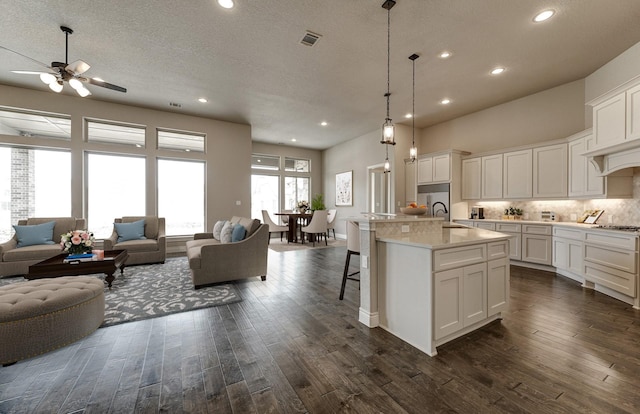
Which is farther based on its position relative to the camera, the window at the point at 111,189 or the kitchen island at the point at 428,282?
the window at the point at 111,189

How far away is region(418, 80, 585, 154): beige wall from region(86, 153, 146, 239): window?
780 cm

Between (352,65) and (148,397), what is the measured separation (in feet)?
14.7

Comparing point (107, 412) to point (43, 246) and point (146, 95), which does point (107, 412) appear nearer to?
point (43, 246)

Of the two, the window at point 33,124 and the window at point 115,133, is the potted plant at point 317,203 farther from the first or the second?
the window at point 33,124

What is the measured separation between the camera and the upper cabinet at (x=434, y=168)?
5841mm

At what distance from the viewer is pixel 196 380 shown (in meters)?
1.72

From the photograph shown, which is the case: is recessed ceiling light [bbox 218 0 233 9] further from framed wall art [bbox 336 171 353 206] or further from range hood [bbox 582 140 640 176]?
framed wall art [bbox 336 171 353 206]

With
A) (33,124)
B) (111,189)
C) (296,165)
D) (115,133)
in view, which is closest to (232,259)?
(111,189)

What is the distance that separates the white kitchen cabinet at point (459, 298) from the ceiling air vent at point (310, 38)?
3.17m

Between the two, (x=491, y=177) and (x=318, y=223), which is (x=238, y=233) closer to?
(x=318, y=223)

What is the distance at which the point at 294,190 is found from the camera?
32.5 feet

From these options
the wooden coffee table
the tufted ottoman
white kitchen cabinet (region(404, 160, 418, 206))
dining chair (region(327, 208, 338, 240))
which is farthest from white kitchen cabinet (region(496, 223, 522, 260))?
the wooden coffee table

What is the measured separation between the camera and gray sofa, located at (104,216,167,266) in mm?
4667

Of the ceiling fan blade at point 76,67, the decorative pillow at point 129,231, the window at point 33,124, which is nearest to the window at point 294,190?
the decorative pillow at point 129,231
